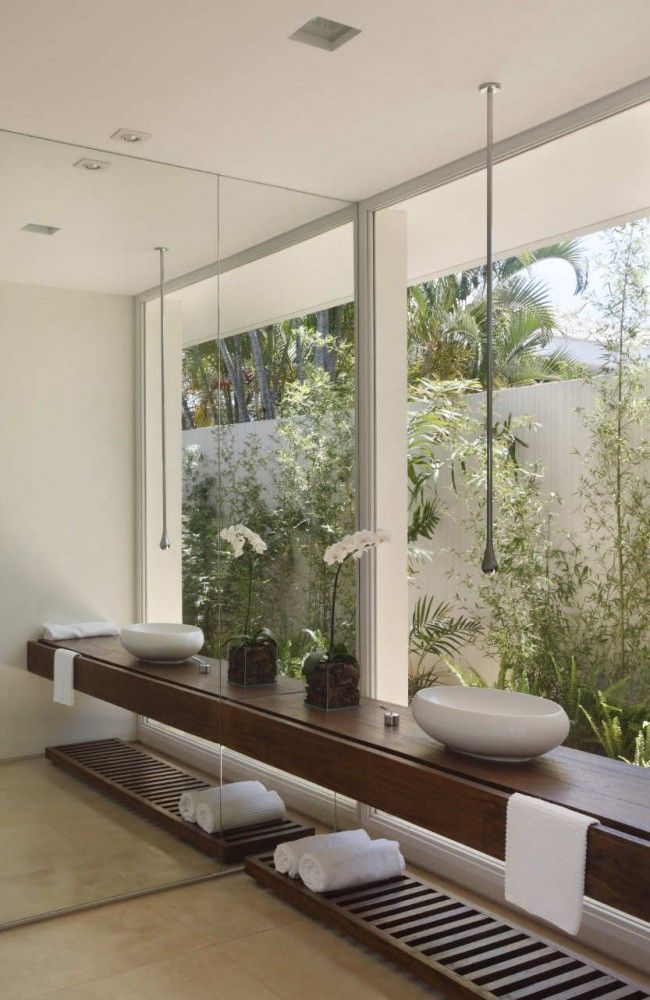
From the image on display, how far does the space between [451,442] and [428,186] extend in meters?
2.85

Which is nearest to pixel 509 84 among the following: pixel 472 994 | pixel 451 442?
pixel 472 994

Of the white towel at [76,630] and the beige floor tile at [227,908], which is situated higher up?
the white towel at [76,630]

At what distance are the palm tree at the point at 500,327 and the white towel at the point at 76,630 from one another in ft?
20.0

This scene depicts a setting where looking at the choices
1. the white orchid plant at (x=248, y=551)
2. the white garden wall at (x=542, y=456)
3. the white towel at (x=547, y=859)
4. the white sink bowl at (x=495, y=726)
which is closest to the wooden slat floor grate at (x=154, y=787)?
the white orchid plant at (x=248, y=551)

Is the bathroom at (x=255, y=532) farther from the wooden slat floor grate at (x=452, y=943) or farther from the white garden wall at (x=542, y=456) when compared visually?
the white garden wall at (x=542, y=456)

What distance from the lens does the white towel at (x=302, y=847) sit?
11.1 ft

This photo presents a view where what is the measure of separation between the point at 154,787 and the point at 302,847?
0.59 meters

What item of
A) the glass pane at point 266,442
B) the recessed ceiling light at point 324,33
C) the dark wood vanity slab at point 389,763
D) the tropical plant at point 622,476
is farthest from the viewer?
the tropical plant at point 622,476

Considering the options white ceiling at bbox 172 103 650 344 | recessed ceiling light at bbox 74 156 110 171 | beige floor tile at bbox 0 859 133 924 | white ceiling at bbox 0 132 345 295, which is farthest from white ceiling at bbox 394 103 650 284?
beige floor tile at bbox 0 859 133 924

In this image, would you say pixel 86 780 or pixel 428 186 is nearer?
pixel 86 780

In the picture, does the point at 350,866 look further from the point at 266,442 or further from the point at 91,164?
the point at 91,164

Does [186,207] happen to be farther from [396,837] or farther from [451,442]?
[451,442]

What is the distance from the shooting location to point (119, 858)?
3428 millimetres

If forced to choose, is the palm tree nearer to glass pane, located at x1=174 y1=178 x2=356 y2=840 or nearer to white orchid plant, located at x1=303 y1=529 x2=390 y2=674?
glass pane, located at x1=174 y1=178 x2=356 y2=840
